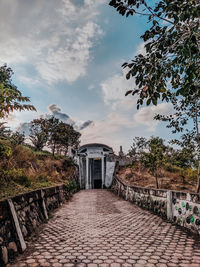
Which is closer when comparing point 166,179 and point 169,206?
point 169,206

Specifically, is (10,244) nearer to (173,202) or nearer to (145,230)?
(145,230)

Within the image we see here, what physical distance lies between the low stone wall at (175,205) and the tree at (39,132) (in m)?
18.0

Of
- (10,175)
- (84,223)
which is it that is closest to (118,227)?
(84,223)

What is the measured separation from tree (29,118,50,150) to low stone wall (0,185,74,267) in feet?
59.5

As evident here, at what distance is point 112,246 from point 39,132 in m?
22.6

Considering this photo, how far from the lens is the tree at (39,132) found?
2378 cm

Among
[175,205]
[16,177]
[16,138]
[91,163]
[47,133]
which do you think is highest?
[47,133]

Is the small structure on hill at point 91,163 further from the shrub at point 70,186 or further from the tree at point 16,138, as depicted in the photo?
the tree at point 16,138

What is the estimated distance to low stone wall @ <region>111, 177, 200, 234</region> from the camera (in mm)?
4652

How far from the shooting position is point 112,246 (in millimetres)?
3857

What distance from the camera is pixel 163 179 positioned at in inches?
666

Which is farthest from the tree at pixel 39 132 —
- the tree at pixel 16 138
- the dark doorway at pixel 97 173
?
the dark doorway at pixel 97 173

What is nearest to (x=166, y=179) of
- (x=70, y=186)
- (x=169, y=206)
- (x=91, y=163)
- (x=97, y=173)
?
(x=97, y=173)

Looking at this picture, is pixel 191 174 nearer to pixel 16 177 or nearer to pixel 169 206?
pixel 169 206
